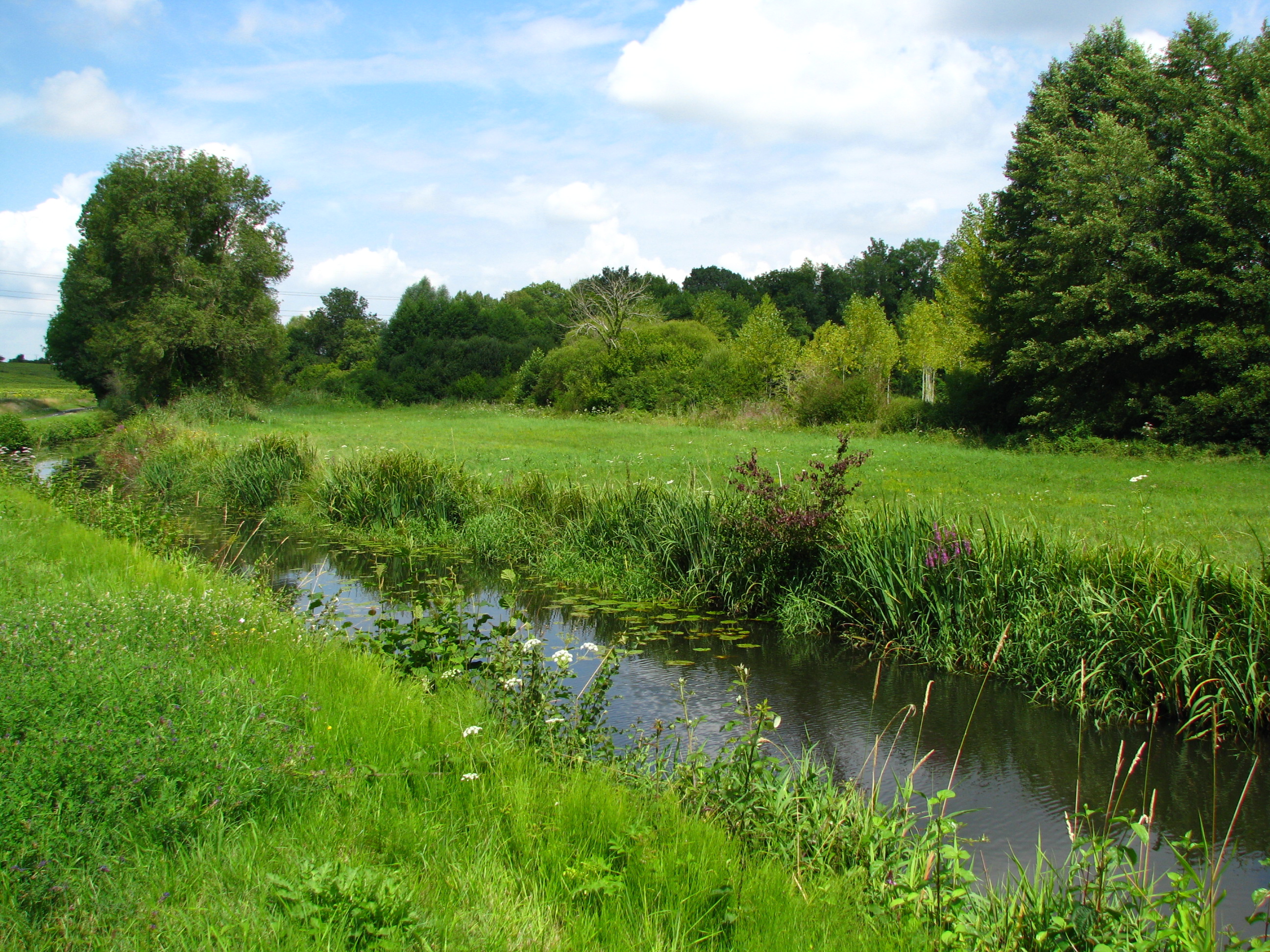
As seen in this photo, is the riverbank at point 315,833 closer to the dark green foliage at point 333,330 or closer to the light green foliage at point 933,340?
the light green foliage at point 933,340

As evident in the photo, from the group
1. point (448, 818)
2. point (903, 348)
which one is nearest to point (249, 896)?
point (448, 818)

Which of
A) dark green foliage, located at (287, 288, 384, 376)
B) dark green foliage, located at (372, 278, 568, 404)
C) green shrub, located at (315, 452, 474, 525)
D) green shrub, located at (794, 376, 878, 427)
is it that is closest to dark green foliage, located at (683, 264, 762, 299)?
dark green foliage, located at (372, 278, 568, 404)

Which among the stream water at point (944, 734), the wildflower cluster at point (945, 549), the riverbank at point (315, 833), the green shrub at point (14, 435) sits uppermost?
the green shrub at point (14, 435)

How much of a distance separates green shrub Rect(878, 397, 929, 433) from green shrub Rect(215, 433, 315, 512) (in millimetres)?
21440

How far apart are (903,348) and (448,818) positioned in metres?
53.7

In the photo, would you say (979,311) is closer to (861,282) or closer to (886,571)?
(886,571)

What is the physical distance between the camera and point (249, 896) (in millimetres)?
2715

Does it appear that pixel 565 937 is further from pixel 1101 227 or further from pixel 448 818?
pixel 1101 227

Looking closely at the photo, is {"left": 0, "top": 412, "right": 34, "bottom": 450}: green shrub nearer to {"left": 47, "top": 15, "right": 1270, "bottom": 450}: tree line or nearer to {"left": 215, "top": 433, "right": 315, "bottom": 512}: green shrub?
{"left": 47, "top": 15, "right": 1270, "bottom": 450}: tree line

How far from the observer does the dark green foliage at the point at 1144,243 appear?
21.0 m

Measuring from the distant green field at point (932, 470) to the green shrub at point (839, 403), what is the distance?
8.82 ft

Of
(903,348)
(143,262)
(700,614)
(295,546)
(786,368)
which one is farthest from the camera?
(903,348)

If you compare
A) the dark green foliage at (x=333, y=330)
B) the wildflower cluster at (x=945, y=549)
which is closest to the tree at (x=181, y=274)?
the wildflower cluster at (x=945, y=549)

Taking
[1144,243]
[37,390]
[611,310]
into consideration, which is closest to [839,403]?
[1144,243]
